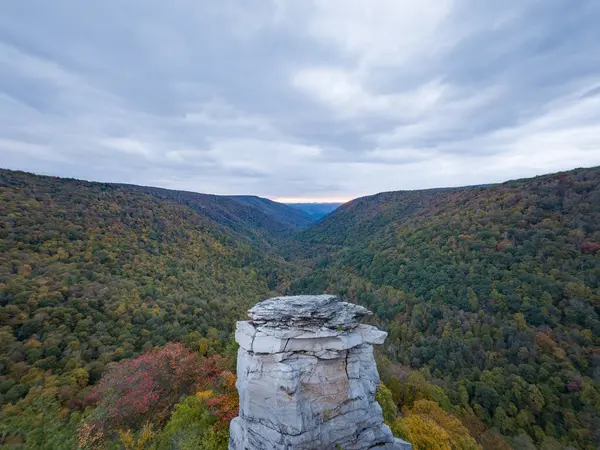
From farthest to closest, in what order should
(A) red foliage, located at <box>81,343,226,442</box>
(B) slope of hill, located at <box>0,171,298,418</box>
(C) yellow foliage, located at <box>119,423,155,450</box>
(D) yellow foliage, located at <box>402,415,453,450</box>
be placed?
(B) slope of hill, located at <box>0,171,298,418</box> → (A) red foliage, located at <box>81,343,226,442</box> → (D) yellow foliage, located at <box>402,415,453,450</box> → (C) yellow foliage, located at <box>119,423,155,450</box>

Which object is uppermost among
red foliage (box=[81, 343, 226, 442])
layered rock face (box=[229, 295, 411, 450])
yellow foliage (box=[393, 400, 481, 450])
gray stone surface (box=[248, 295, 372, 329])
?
gray stone surface (box=[248, 295, 372, 329])

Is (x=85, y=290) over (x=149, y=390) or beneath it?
over

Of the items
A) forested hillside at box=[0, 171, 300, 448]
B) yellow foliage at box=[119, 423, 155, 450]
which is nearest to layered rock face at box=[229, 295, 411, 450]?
yellow foliage at box=[119, 423, 155, 450]

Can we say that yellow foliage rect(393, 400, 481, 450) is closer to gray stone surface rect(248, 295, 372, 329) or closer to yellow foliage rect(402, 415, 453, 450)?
yellow foliage rect(402, 415, 453, 450)

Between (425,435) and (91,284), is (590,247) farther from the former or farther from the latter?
(91,284)

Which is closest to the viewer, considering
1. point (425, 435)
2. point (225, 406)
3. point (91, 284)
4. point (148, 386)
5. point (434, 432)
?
point (225, 406)

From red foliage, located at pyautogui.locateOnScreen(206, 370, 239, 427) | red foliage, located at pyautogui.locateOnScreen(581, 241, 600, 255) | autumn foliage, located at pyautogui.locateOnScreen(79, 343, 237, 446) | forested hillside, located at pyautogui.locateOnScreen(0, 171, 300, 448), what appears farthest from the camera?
red foliage, located at pyautogui.locateOnScreen(581, 241, 600, 255)

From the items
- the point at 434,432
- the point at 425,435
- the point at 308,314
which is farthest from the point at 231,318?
the point at 308,314
